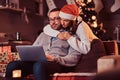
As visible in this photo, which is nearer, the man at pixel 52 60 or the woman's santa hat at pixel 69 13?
the man at pixel 52 60

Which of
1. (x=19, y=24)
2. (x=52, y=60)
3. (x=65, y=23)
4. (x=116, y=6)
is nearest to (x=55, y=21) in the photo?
(x=65, y=23)

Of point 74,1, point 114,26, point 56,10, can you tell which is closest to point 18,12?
point 74,1

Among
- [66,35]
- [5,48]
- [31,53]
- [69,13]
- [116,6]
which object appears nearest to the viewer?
[31,53]

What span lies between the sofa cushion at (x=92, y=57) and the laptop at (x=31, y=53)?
0.42 metres

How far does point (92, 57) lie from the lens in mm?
2596

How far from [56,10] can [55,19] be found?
0.48ft

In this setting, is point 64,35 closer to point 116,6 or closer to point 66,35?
point 66,35

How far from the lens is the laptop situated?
7.71 ft

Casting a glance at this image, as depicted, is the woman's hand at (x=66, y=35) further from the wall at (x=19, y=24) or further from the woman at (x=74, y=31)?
the wall at (x=19, y=24)

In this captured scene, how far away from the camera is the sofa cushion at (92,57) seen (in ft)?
8.45

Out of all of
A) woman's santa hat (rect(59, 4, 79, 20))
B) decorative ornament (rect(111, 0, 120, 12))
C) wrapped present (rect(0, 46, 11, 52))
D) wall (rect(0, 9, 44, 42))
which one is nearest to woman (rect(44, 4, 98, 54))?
woman's santa hat (rect(59, 4, 79, 20))

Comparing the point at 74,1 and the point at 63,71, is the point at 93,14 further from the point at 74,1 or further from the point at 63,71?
the point at 63,71

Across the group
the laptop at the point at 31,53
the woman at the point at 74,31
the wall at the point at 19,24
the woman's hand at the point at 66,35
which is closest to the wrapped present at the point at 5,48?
the wall at the point at 19,24

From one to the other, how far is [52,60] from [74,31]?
0.38m
